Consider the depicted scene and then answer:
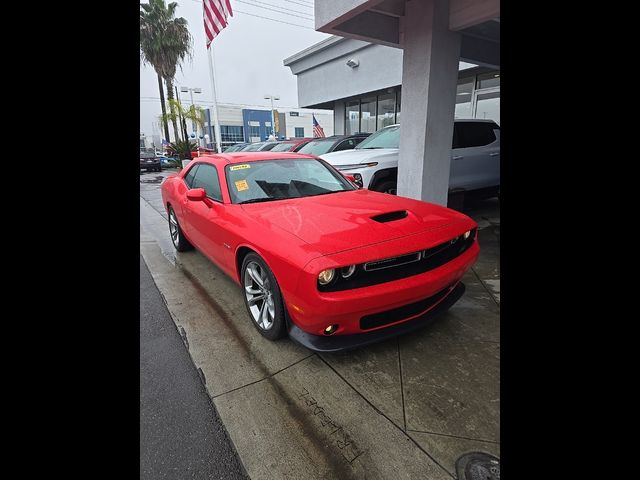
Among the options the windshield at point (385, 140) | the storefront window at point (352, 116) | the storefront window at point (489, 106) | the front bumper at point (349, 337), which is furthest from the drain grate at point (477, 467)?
the storefront window at point (352, 116)

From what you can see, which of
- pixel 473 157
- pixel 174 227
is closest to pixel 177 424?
pixel 174 227

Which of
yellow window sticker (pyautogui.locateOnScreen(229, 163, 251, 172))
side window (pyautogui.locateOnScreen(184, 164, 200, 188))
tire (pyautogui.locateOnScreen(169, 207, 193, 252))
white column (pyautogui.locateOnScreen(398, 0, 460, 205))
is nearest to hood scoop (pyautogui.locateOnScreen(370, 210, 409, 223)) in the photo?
yellow window sticker (pyautogui.locateOnScreen(229, 163, 251, 172))

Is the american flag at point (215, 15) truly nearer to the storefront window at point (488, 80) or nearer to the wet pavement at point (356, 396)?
the storefront window at point (488, 80)

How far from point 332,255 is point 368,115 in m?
16.5

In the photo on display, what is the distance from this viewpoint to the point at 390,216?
259 centimetres

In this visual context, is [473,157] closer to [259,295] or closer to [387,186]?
[387,186]

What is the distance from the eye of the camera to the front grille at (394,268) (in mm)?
2057

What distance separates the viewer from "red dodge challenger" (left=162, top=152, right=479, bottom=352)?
2.05 meters
